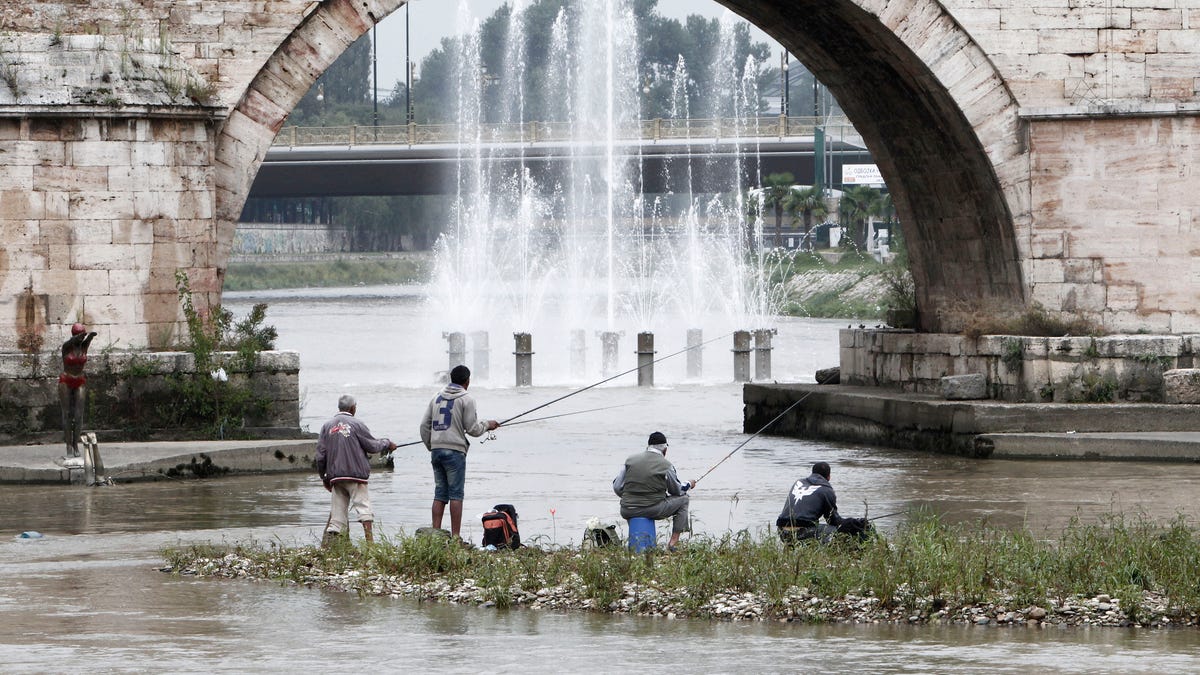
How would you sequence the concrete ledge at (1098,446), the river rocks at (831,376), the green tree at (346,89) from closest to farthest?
1. the concrete ledge at (1098,446)
2. the river rocks at (831,376)
3. the green tree at (346,89)

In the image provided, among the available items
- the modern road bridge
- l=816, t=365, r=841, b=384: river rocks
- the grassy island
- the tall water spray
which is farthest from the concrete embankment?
the modern road bridge

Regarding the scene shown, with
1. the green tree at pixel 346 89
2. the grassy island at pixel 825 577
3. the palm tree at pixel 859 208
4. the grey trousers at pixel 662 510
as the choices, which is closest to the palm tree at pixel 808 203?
the palm tree at pixel 859 208

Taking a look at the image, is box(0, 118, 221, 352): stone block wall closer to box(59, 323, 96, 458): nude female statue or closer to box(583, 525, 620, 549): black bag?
box(59, 323, 96, 458): nude female statue

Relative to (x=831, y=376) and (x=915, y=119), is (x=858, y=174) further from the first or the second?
(x=915, y=119)

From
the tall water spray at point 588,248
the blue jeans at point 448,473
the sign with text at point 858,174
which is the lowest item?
the blue jeans at point 448,473

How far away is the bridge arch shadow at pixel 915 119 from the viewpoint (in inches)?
654

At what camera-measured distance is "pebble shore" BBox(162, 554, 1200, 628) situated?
30.0 ft

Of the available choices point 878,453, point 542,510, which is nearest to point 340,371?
point 878,453

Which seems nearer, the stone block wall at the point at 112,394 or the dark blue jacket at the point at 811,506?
the dark blue jacket at the point at 811,506

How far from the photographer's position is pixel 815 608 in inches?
368

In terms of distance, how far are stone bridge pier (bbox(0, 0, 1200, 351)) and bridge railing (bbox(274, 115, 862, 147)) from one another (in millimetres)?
36524

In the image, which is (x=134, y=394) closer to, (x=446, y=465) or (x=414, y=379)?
(x=446, y=465)

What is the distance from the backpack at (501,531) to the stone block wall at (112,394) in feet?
18.1

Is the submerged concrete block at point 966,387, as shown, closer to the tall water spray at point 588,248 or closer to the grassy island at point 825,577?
the grassy island at point 825,577
